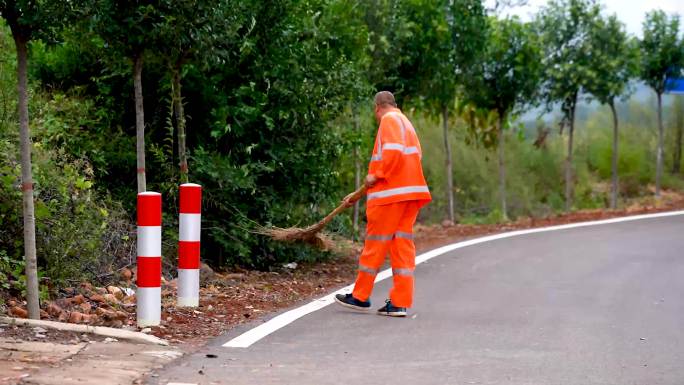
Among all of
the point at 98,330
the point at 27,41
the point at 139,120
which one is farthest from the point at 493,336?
the point at 27,41

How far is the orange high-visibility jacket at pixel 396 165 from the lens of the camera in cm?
888

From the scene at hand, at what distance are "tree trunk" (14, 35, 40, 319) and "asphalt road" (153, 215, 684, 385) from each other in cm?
133

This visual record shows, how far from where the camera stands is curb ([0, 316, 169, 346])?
7.11m

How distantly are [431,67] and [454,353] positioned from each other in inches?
482

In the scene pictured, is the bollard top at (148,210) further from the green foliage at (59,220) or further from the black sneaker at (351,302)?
the black sneaker at (351,302)

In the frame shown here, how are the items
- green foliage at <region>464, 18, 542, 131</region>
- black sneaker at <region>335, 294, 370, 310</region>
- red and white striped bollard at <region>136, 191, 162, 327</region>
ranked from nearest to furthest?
red and white striped bollard at <region>136, 191, 162, 327</region> < black sneaker at <region>335, 294, 370, 310</region> < green foliage at <region>464, 18, 542, 131</region>

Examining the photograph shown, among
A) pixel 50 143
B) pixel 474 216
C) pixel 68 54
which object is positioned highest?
pixel 68 54

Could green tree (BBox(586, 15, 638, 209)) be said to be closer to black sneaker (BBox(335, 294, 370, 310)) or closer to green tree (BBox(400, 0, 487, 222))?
green tree (BBox(400, 0, 487, 222))

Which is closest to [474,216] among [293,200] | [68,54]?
[293,200]

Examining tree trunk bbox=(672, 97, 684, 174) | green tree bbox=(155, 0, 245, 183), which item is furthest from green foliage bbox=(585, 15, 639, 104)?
green tree bbox=(155, 0, 245, 183)

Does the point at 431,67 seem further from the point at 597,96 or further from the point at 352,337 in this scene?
the point at 352,337

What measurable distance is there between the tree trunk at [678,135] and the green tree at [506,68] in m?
10.6

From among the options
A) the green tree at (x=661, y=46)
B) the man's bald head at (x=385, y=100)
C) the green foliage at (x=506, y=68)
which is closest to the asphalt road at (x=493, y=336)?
the man's bald head at (x=385, y=100)

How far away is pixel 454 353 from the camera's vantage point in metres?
7.20
